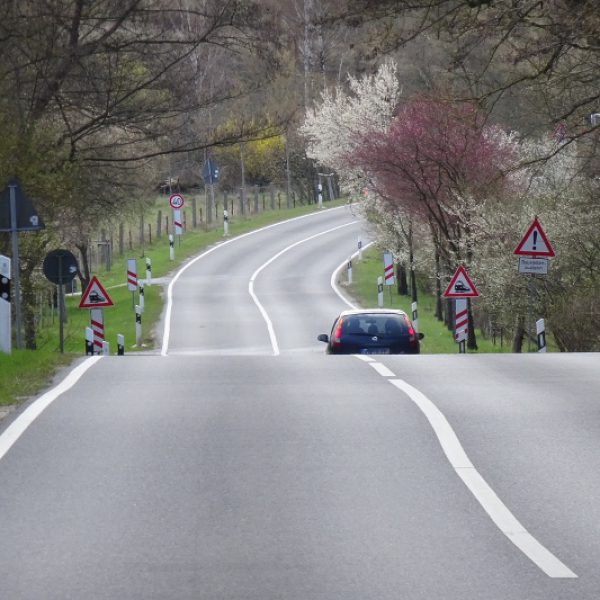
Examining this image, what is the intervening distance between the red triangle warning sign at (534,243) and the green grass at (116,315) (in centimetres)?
871

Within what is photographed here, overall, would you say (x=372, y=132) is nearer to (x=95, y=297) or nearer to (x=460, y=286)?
(x=460, y=286)

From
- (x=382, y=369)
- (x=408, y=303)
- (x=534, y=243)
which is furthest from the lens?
(x=408, y=303)

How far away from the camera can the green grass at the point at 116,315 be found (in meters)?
15.3

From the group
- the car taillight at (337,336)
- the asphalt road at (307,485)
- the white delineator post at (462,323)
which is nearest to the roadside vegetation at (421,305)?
the white delineator post at (462,323)

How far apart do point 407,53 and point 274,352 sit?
133 feet

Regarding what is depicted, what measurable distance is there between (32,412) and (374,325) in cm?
1260

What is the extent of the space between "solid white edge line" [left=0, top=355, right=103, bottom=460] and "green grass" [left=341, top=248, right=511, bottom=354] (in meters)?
21.8

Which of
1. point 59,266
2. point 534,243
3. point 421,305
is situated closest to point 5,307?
point 59,266

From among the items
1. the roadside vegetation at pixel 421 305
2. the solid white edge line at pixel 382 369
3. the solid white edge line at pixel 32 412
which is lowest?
the roadside vegetation at pixel 421 305

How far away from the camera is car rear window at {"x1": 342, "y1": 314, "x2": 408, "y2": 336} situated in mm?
24062

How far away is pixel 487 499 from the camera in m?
8.59

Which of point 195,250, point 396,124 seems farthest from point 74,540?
point 195,250

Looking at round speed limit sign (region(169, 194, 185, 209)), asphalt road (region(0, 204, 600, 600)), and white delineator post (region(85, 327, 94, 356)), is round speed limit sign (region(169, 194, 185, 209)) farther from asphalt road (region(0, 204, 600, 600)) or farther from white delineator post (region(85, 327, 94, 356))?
asphalt road (region(0, 204, 600, 600))

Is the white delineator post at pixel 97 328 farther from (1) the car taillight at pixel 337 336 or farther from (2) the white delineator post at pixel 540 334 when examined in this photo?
(2) the white delineator post at pixel 540 334
